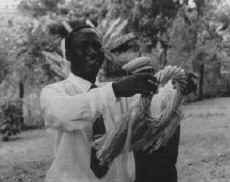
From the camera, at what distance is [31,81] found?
67.9ft

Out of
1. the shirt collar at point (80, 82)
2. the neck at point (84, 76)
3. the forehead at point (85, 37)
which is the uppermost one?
the forehead at point (85, 37)

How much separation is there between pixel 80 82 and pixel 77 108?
254 mm

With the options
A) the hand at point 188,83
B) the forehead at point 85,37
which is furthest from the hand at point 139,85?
the forehead at point 85,37

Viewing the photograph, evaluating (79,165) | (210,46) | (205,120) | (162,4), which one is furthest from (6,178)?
(210,46)

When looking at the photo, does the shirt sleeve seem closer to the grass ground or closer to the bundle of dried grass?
the bundle of dried grass

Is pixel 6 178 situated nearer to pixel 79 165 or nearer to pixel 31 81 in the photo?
pixel 79 165

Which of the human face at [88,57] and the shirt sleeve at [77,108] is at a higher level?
the human face at [88,57]

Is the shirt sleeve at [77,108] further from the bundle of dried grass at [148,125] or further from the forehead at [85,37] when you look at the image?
the forehead at [85,37]

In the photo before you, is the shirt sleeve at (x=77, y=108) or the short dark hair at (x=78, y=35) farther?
the short dark hair at (x=78, y=35)

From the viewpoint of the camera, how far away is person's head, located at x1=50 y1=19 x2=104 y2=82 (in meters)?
1.77

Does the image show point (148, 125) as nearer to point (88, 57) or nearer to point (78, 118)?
point (78, 118)

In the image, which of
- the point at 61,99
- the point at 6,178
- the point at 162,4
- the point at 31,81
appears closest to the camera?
the point at 61,99

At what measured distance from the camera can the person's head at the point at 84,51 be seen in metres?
1.77

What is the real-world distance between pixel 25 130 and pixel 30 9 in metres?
6.68
